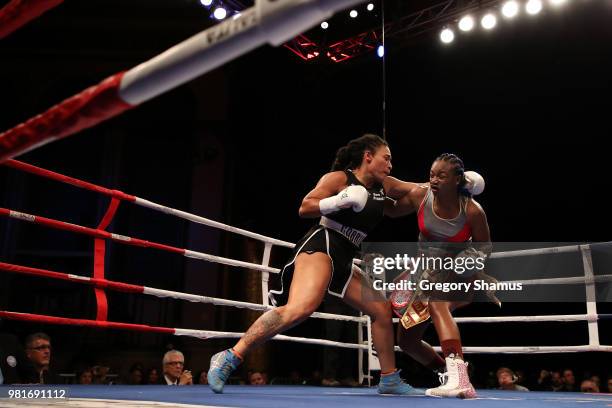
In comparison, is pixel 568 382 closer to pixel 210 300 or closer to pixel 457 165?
pixel 457 165

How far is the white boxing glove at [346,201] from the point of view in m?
2.43

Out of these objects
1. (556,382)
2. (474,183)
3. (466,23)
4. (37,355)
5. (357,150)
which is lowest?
(556,382)

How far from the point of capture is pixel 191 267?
8.70 m

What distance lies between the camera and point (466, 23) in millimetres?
6598

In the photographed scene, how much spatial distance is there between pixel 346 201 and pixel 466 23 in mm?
4894

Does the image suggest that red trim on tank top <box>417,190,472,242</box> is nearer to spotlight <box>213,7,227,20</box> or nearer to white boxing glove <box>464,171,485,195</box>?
white boxing glove <box>464,171,485,195</box>

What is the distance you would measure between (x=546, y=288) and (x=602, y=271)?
13.8 ft

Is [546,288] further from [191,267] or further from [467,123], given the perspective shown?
[191,267]

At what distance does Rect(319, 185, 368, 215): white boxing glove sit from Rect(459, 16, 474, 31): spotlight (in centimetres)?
475

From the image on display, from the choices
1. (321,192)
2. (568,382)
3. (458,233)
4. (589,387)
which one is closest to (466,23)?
(589,387)

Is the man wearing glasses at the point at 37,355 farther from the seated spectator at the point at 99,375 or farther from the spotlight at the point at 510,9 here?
the spotlight at the point at 510,9

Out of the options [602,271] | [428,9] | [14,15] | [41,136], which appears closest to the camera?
[41,136]

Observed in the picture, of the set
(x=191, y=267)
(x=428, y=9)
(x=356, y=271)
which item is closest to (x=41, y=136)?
(x=356, y=271)

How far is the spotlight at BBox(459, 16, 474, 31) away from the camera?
6.53 m
